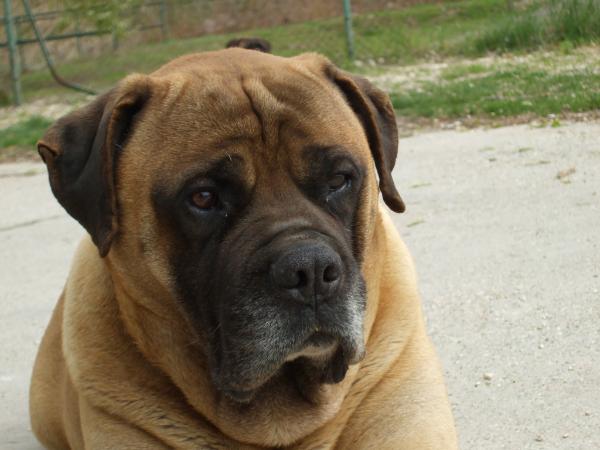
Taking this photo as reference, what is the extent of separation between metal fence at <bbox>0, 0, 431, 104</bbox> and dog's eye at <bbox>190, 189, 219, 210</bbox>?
9772 millimetres

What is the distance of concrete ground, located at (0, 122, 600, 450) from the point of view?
4.25 meters

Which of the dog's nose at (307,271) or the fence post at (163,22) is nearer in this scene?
the dog's nose at (307,271)

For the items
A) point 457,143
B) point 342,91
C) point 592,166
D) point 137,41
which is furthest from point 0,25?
point 342,91

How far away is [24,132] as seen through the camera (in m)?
11.2

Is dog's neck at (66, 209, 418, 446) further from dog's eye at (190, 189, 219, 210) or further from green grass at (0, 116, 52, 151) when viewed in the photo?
green grass at (0, 116, 52, 151)

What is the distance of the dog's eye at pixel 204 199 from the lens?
3.22m

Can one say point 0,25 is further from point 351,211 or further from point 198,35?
point 351,211

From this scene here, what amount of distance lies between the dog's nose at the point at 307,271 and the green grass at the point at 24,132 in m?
7.74

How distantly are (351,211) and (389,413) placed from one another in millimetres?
662

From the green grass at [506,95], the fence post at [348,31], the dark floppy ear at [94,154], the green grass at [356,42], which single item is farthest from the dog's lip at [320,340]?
the fence post at [348,31]

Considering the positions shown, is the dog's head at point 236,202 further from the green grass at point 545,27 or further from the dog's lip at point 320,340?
the green grass at point 545,27

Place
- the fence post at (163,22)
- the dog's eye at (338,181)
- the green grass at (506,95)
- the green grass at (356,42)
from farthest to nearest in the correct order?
1. the fence post at (163,22)
2. the green grass at (356,42)
3. the green grass at (506,95)
4. the dog's eye at (338,181)

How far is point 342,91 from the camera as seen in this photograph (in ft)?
11.9

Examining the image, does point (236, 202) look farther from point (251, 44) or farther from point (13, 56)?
point (13, 56)
